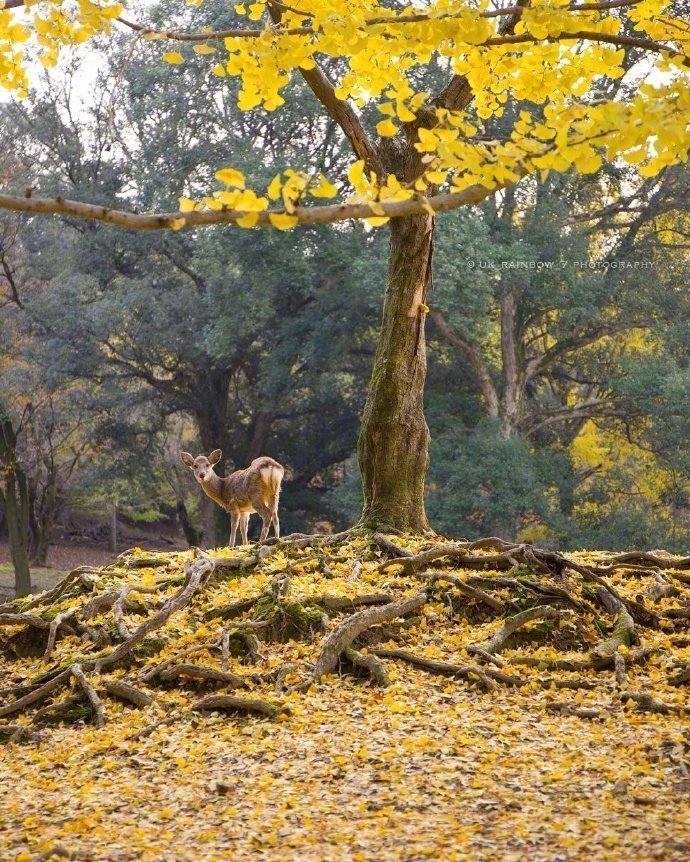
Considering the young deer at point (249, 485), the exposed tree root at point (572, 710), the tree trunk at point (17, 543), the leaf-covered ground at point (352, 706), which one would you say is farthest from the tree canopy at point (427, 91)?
the tree trunk at point (17, 543)

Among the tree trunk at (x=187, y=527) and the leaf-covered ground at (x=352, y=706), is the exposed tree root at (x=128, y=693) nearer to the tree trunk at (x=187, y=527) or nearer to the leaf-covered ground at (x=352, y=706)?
the leaf-covered ground at (x=352, y=706)

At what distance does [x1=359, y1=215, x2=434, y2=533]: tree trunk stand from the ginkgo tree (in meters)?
0.01

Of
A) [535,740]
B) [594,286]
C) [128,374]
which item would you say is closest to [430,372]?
[594,286]

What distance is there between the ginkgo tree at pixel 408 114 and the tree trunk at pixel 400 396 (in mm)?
15

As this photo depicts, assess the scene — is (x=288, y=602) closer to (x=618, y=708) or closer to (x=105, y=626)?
(x=105, y=626)

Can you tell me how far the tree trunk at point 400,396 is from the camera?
11148 millimetres

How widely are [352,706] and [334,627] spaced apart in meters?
1.32

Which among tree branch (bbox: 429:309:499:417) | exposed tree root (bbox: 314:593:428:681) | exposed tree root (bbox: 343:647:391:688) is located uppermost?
tree branch (bbox: 429:309:499:417)

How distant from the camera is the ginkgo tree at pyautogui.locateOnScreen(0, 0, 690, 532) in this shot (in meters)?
5.00

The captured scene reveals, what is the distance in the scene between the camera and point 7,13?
6777 millimetres

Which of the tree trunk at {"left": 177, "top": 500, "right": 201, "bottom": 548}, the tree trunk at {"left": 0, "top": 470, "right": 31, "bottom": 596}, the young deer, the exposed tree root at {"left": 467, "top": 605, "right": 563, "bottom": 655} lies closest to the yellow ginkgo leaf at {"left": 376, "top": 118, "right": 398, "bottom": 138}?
the exposed tree root at {"left": 467, "top": 605, "right": 563, "bottom": 655}

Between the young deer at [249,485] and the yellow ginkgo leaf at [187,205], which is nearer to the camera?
the yellow ginkgo leaf at [187,205]

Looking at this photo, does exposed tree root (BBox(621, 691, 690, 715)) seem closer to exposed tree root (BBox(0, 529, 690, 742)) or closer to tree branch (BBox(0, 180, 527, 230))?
exposed tree root (BBox(0, 529, 690, 742))

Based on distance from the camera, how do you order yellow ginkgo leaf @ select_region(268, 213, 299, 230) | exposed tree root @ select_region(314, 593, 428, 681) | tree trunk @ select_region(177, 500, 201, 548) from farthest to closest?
tree trunk @ select_region(177, 500, 201, 548), exposed tree root @ select_region(314, 593, 428, 681), yellow ginkgo leaf @ select_region(268, 213, 299, 230)
